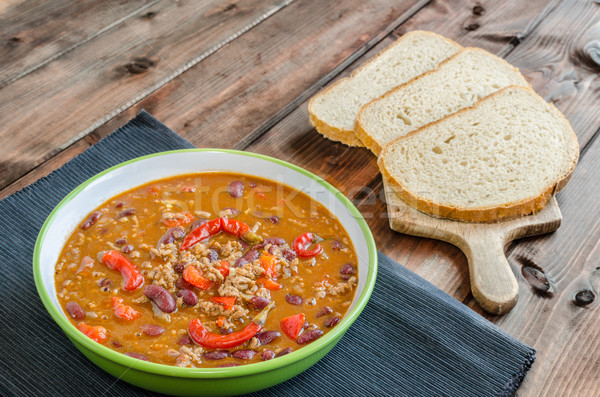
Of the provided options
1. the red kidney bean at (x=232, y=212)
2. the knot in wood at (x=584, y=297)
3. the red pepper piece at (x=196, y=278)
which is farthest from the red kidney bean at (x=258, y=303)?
the knot in wood at (x=584, y=297)

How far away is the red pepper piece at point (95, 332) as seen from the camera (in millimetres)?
2365

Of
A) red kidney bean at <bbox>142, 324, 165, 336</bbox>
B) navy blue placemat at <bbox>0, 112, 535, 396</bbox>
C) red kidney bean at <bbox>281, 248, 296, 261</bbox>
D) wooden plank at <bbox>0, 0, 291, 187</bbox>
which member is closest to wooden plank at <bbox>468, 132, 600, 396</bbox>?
navy blue placemat at <bbox>0, 112, 535, 396</bbox>

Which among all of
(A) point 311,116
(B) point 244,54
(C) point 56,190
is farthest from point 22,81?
(A) point 311,116

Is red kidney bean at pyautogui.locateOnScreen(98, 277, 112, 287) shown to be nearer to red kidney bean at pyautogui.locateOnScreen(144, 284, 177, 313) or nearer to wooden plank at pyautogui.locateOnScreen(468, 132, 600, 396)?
red kidney bean at pyautogui.locateOnScreen(144, 284, 177, 313)

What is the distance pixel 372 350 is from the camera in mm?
2717

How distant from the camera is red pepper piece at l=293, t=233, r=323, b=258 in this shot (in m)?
2.79

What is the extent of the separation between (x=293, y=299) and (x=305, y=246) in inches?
12.8

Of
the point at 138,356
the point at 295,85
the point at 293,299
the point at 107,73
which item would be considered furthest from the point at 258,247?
the point at 107,73

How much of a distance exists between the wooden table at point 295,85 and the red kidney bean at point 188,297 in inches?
45.4

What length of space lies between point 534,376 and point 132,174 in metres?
2.09

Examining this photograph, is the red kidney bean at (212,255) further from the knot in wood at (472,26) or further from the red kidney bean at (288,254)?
the knot in wood at (472,26)

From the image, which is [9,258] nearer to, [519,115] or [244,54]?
[244,54]

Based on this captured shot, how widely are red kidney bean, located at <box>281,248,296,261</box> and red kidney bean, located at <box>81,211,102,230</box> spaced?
885 mm

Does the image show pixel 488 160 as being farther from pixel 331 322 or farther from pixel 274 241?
pixel 331 322
